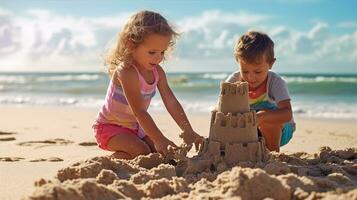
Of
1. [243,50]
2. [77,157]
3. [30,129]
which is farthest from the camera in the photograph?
[30,129]

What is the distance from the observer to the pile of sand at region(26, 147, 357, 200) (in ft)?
7.60

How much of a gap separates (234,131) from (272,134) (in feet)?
3.57

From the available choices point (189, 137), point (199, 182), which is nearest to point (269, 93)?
point (189, 137)

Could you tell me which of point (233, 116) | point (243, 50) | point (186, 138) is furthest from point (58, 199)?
point (243, 50)

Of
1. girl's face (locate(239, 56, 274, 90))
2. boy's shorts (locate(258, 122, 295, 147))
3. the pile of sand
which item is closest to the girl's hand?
the pile of sand

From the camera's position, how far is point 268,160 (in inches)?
130

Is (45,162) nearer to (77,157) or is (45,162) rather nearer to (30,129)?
(77,157)

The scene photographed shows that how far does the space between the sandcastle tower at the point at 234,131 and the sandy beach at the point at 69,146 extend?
0.22 metres

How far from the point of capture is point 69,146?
5.23 meters

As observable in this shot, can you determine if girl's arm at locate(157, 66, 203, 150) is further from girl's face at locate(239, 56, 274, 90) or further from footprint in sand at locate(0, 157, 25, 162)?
footprint in sand at locate(0, 157, 25, 162)

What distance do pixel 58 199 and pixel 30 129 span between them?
476 centimetres

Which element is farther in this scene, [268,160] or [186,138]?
[186,138]

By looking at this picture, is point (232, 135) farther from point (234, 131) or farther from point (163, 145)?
point (163, 145)

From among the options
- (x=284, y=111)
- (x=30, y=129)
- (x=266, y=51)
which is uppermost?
(x=266, y=51)
